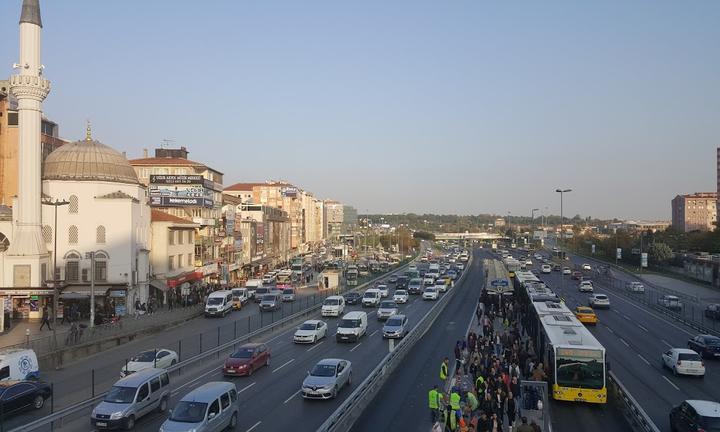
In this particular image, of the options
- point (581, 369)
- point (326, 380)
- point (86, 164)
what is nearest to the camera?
point (581, 369)

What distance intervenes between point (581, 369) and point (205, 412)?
12.2 m

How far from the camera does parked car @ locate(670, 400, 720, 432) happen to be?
15461mm

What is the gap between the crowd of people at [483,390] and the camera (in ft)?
52.7

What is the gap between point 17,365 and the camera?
2258 centimetres

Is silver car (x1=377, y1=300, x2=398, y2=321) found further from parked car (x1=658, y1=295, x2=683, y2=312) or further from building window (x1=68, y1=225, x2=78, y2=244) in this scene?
parked car (x1=658, y1=295, x2=683, y2=312)

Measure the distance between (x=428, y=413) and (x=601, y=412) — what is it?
5.83 metres

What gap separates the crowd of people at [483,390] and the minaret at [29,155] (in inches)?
1259

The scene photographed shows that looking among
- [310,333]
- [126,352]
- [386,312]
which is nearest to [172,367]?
[126,352]

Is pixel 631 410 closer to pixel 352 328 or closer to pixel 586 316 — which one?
pixel 352 328

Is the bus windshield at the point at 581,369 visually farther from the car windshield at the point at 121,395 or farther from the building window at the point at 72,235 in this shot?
the building window at the point at 72,235

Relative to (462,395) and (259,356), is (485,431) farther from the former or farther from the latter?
(259,356)

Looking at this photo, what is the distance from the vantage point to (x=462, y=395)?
64.4 ft

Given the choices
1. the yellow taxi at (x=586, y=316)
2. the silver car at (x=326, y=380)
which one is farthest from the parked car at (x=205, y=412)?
the yellow taxi at (x=586, y=316)

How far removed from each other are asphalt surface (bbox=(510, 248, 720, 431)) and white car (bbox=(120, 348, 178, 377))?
52.7ft
